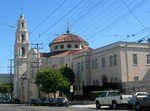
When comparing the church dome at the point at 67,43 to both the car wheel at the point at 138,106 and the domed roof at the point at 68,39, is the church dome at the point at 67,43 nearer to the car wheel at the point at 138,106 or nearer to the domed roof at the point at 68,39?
the domed roof at the point at 68,39

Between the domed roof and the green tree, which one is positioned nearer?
the green tree

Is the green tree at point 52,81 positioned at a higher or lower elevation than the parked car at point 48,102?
higher

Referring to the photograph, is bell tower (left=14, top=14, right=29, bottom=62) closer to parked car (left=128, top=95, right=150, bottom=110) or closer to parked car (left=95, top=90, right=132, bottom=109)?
parked car (left=95, top=90, right=132, bottom=109)

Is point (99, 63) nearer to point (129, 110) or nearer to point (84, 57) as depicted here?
point (84, 57)

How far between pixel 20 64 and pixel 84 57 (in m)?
36.9

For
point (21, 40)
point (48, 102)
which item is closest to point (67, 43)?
point (21, 40)

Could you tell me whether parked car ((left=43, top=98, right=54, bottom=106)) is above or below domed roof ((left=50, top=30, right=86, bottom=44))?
below

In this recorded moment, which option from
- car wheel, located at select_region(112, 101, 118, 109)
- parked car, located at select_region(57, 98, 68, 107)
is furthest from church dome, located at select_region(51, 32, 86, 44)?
car wheel, located at select_region(112, 101, 118, 109)

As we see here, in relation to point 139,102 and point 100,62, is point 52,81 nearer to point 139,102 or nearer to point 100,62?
point 100,62

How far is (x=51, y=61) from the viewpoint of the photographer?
89750mm

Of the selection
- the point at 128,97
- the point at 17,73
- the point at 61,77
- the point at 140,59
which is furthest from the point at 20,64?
the point at 128,97

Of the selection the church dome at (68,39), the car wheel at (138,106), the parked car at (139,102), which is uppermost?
the church dome at (68,39)

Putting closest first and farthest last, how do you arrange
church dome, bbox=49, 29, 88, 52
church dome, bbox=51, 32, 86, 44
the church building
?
1. the church building
2. church dome, bbox=49, 29, 88, 52
3. church dome, bbox=51, 32, 86, 44

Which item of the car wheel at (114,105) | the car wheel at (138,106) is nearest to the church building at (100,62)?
the car wheel at (114,105)
